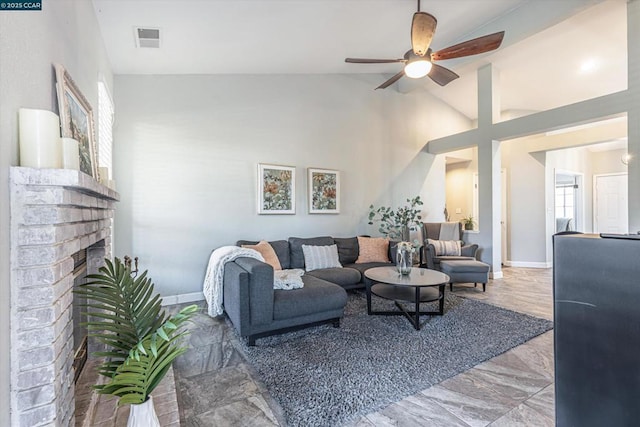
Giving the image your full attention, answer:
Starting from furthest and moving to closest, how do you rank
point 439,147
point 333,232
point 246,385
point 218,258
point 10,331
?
point 439,147
point 333,232
point 218,258
point 246,385
point 10,331

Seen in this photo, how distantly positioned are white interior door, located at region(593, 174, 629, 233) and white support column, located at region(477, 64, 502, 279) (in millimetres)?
4299

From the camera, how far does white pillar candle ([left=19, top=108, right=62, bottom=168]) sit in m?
1.06

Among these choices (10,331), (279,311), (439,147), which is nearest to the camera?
(10,331)

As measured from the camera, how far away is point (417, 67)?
9.96ft

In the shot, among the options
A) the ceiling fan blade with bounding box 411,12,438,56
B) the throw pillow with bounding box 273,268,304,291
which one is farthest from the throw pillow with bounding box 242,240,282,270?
the ceiling fan blade with bounding box 411,12,438,56

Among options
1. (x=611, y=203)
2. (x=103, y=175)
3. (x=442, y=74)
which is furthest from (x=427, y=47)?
(x=611, y=203)

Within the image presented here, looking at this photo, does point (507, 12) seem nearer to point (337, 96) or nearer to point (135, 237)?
point (337, 96)

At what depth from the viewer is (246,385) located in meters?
2.12

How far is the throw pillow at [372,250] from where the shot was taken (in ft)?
15.3

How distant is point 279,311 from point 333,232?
8.00 feet

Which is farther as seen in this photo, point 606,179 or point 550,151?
point 606,179

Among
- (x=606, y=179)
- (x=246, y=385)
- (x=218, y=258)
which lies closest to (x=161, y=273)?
(x=218, y=258)

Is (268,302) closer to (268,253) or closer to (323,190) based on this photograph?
(268,253)

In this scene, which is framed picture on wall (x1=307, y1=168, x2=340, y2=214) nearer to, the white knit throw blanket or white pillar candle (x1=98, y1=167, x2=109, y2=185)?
the white knit throw blanket
